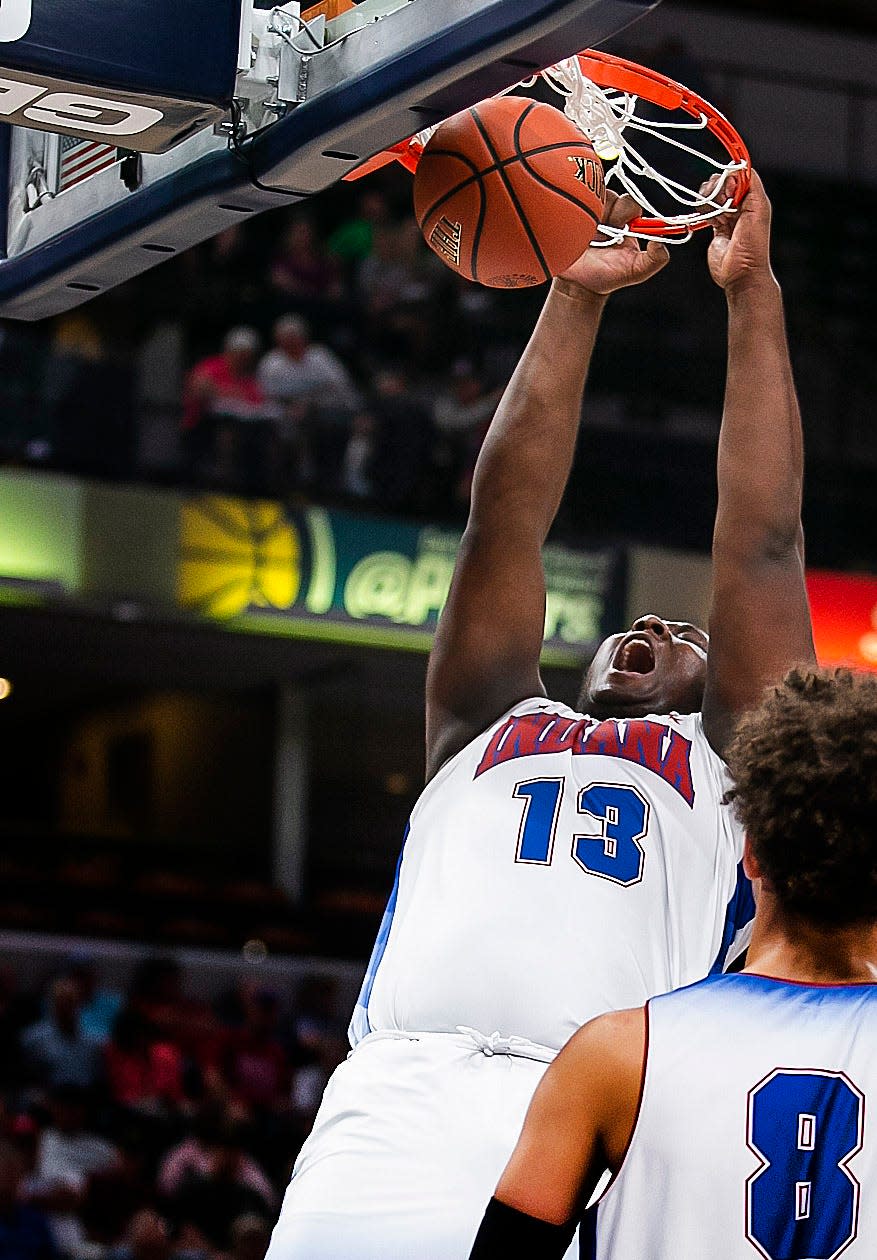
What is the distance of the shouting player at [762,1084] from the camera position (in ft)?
7.18

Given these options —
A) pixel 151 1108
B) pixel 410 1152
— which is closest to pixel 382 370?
pixel 151 1108

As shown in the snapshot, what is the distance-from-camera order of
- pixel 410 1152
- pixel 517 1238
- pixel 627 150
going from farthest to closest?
pixel 627 150 → pixel 410 1152 → pixel 517 1238

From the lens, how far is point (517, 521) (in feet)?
11.7

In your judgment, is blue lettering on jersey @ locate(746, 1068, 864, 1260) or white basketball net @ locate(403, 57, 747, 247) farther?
white basketball net @ locate(403, 57, 747, 247)

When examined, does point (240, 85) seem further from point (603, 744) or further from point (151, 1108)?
point (151, 1108)

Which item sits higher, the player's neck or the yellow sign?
the yellow sign

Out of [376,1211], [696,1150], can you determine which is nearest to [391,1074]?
[376,1211]

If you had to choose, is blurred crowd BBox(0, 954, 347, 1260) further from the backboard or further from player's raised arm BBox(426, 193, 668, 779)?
the backboard

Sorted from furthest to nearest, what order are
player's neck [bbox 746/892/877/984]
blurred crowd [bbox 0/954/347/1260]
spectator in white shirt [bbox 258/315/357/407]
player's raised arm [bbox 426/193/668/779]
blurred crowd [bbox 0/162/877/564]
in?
spectator in white shirt [bbox 258/315/357/407] < blurred crowd [bbox 0/162/877/564] < blurred crowd [bbox 0/954/347/1260] < player's raised arm [bbox 426/193/668/779] < player's neck [bbox 746/892/877/984]

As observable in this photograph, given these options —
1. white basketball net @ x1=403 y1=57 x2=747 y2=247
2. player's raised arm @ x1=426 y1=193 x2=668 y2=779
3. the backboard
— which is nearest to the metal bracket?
the backboard

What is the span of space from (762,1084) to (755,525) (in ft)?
4.32

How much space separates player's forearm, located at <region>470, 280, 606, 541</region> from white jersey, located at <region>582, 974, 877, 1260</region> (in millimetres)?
1482

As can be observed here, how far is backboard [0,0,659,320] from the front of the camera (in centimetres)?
268

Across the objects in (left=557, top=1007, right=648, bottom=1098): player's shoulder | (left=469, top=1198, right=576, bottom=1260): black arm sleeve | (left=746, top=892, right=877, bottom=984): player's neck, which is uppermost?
(left=746, top=892, right=877, bottom=984): player's neck
